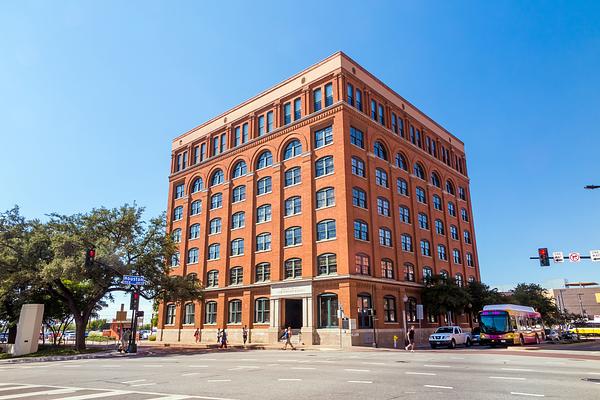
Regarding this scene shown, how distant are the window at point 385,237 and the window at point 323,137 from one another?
384 inches

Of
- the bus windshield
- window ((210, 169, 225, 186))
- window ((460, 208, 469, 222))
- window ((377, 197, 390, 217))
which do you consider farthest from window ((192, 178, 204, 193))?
the bus windshield

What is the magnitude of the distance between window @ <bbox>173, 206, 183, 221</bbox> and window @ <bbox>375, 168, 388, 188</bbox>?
26.7 m

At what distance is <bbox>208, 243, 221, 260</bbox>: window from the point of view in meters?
49.5

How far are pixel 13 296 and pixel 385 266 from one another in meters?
31.7

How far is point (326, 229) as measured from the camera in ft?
129

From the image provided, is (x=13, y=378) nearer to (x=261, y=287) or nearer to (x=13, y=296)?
(x=13, y=296)

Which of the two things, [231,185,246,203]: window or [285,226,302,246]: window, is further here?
[231,185,246,203]: window

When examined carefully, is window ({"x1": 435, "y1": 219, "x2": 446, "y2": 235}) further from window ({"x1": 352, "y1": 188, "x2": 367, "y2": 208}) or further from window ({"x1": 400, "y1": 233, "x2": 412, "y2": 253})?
window ({"x1": 352, "y1": 188, "x2": 367, "y2": 208})

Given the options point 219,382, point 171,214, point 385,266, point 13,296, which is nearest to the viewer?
point 219,382

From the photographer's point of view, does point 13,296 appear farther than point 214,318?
No

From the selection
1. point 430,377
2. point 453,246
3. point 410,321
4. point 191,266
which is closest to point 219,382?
point 430,377

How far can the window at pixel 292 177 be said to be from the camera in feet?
142

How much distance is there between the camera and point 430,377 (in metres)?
13.9

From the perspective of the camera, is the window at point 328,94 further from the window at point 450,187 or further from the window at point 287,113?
the window at point 450,187
